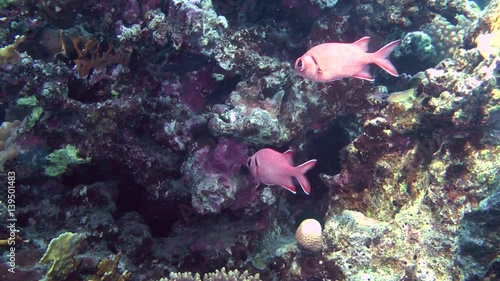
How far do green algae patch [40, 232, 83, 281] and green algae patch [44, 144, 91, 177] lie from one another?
1.02 metres

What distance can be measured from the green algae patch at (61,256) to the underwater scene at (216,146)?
0.02 m

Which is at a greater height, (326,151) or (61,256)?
(61,256)

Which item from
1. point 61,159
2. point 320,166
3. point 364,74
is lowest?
point 320,166

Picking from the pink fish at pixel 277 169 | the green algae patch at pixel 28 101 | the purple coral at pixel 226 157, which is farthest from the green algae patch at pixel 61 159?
the pink fish at pixel 277 169

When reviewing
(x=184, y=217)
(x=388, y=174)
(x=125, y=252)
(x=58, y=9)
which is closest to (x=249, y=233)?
(x=184, y=217)

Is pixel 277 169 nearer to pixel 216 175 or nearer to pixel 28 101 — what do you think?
pixel 216 175

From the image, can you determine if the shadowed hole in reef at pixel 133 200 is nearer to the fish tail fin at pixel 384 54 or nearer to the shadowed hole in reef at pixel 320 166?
the shadowed hole in reef at pixel 320 166

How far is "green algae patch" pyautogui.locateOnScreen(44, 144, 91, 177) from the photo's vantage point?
3.64m

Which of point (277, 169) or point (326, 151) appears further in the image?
point (326, 151)

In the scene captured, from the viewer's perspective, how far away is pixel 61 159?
3.68 meters

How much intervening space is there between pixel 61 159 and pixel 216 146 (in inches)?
69.9

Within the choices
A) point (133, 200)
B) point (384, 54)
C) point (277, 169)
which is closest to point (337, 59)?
point (384, 54)

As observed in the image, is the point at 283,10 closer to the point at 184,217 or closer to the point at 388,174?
the point at 388,174

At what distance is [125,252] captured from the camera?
11.9ft
